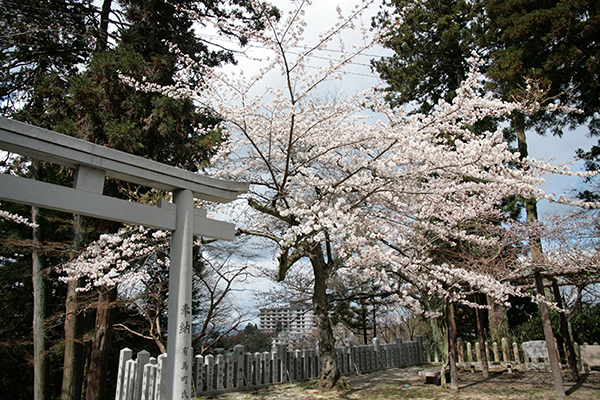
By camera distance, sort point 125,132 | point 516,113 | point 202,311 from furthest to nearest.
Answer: point 202,311
point 516,113
point 125,132

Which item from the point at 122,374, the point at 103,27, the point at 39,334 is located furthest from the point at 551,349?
the point at 103,27

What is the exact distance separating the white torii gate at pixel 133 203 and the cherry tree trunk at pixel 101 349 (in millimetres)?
4900

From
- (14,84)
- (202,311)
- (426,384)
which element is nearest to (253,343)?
(202,311)

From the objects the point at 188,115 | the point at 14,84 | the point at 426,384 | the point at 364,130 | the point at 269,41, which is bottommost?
the point at 426,384

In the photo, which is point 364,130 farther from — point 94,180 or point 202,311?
point 202,311

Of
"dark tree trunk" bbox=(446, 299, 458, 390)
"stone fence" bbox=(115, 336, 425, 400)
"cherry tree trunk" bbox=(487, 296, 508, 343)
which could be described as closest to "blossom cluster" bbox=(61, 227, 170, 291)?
"stone fence" bbox=(115, 336, 425, 400)

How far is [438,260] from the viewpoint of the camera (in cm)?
930

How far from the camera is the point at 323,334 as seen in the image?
7.18 metres

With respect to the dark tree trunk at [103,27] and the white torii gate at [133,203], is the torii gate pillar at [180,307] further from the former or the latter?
the dark tree trunk at [103,27]

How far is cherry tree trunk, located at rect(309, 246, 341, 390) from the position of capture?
7051mm

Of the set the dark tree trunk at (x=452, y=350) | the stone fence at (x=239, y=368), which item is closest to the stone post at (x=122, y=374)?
the stone fence at (x=239, y=368)

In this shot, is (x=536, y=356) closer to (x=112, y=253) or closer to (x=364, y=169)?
(x=364, y=169)

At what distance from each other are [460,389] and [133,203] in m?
6.60

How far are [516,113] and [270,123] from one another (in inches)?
325
